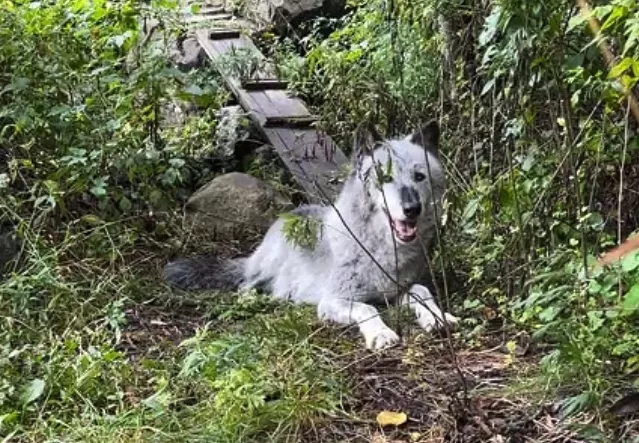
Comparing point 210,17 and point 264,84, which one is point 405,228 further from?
point 210,17

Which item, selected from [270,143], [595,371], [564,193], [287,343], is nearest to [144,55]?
[270,143]

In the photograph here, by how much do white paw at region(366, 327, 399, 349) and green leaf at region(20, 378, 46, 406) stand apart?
137cm

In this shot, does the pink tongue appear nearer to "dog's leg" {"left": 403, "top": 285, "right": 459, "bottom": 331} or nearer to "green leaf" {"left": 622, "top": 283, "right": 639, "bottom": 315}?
"dog's leg" {"left": 403, "top": 285, "right": 459, "bottom": 331}

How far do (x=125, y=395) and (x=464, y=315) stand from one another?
162cm

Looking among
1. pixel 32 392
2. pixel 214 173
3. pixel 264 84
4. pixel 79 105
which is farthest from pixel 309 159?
pixel 32 392

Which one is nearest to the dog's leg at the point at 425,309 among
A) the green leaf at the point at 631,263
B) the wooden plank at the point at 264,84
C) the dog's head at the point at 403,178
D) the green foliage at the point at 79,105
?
the dog's head at the point at 403,178

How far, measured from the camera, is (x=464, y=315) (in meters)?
4.20

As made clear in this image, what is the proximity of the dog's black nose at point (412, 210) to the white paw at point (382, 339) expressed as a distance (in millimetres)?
628

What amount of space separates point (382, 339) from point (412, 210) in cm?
72

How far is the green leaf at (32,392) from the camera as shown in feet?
10.8

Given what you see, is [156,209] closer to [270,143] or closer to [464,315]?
[270,143]

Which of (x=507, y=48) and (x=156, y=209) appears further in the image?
(x=156, y=209)

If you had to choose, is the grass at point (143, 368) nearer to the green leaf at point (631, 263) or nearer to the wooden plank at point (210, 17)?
the green leaf at point (631, 263)

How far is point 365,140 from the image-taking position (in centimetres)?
454
